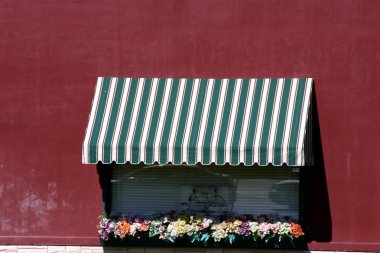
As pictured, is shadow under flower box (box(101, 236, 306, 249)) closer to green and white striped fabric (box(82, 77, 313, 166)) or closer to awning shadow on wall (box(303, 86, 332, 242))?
awning shadow on wall (box(303, 86, 332, 242))

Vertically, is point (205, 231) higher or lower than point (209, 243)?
higher

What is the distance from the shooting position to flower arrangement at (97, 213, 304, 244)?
14438 millimetres

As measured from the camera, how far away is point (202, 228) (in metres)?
14.5

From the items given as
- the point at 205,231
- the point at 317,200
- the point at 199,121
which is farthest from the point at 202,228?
the point at 317,200

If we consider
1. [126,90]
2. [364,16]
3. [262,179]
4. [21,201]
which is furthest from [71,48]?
[364,16]

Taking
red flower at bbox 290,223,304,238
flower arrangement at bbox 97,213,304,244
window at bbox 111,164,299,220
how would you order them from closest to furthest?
red flower at bbox 290,223,304,238 < flower arrangement at bbox 97,213,304,244 < window at bbox 111,164,299,220

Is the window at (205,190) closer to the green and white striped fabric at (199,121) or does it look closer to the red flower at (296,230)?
the red flower at (296,230)

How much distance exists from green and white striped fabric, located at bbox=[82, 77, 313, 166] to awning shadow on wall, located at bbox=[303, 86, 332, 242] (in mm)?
602

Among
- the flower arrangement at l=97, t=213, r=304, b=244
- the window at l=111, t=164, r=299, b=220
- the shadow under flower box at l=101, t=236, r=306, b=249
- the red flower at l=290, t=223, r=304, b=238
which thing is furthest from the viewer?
the window at l=111, t=164, r=299, b=220

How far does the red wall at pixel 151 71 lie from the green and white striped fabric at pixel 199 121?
37 cm

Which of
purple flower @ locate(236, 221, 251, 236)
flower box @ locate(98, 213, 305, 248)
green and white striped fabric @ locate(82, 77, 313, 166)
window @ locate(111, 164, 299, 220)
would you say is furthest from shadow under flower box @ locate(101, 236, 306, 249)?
green and white striped fabric @ locate(82, 77, 313, 166)

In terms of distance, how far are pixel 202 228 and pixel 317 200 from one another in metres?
1.95

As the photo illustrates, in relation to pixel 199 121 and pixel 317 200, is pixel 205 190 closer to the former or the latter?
pixel 199 121

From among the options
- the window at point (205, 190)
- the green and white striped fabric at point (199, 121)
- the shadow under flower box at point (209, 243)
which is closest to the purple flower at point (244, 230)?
the shadow under flower box at point (209, 243)
